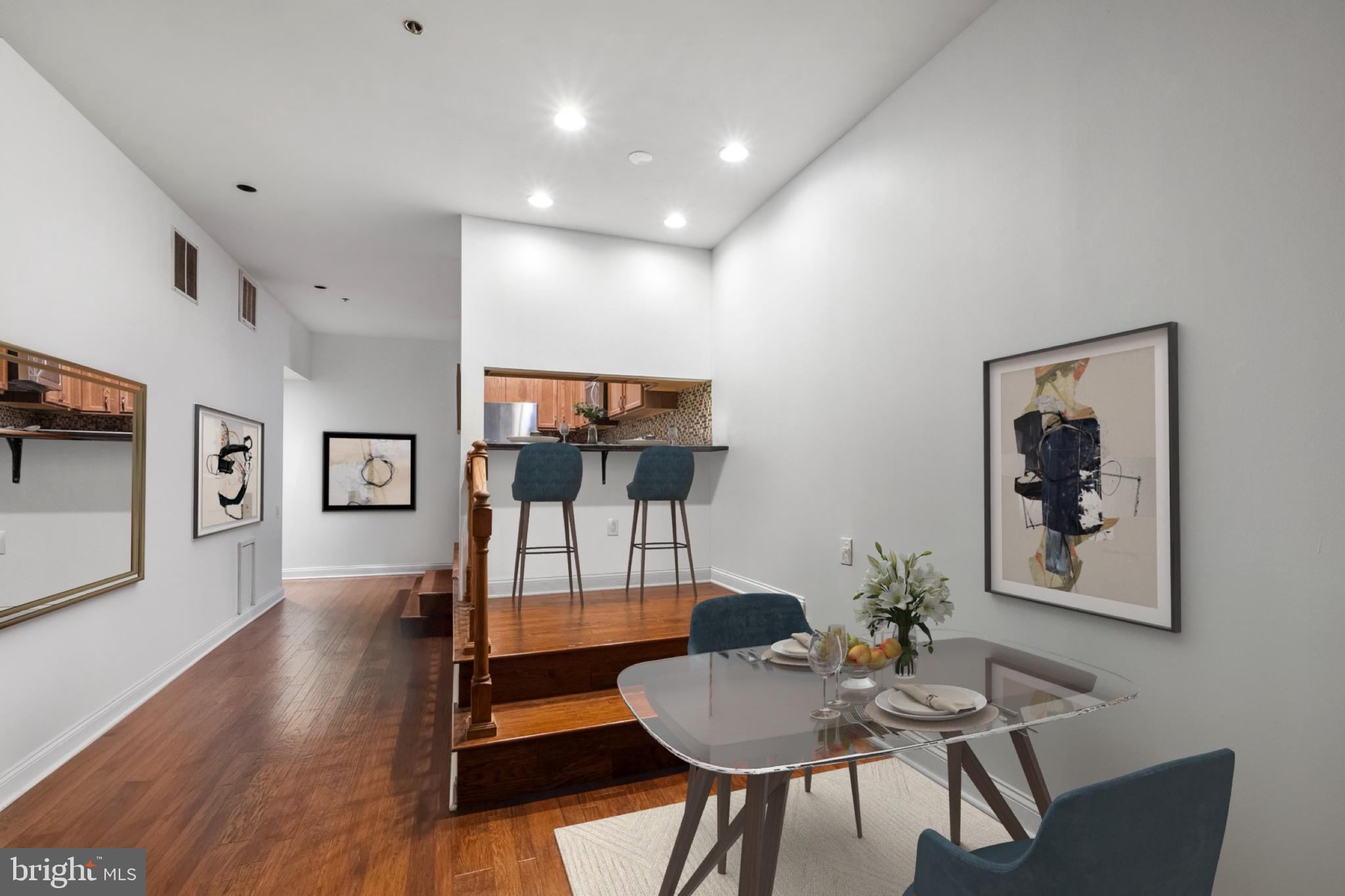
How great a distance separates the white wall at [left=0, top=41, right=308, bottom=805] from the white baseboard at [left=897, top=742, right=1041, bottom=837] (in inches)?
141

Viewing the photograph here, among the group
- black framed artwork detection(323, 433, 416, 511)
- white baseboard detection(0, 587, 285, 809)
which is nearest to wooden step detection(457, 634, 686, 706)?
white baseboard detection(0, 587, 285, 809)

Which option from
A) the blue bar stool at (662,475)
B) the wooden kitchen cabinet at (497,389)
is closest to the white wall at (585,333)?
the blue bar stool at (662,475)

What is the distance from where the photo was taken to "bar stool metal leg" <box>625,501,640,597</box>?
4410 mm

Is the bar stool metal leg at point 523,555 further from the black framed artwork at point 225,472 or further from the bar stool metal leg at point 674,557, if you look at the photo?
the black framed artwork at point 225,472

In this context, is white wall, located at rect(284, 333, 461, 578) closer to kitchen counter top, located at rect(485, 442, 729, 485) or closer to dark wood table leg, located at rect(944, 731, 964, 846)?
kitchen counter top, located at rect(485, 442, 729, 485)

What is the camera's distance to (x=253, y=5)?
2441 millimetres

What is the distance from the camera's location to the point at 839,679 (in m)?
1.75

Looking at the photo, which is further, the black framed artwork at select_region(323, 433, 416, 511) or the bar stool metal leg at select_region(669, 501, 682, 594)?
the black framed artwork at select_region(323, 433, 416, 511)

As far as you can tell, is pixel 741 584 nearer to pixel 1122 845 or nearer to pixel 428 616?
pixel 428 616

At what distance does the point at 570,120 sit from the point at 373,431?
6.01m

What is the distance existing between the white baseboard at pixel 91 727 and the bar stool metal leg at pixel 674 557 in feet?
10.3

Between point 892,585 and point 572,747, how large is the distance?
64.4 inches

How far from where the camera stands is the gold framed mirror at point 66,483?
263 centimetres

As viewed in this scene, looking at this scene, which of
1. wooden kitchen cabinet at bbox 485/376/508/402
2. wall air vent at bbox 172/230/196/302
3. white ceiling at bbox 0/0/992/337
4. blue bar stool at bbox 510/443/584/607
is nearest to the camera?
white ceiling at bbox 0/0/992/337
